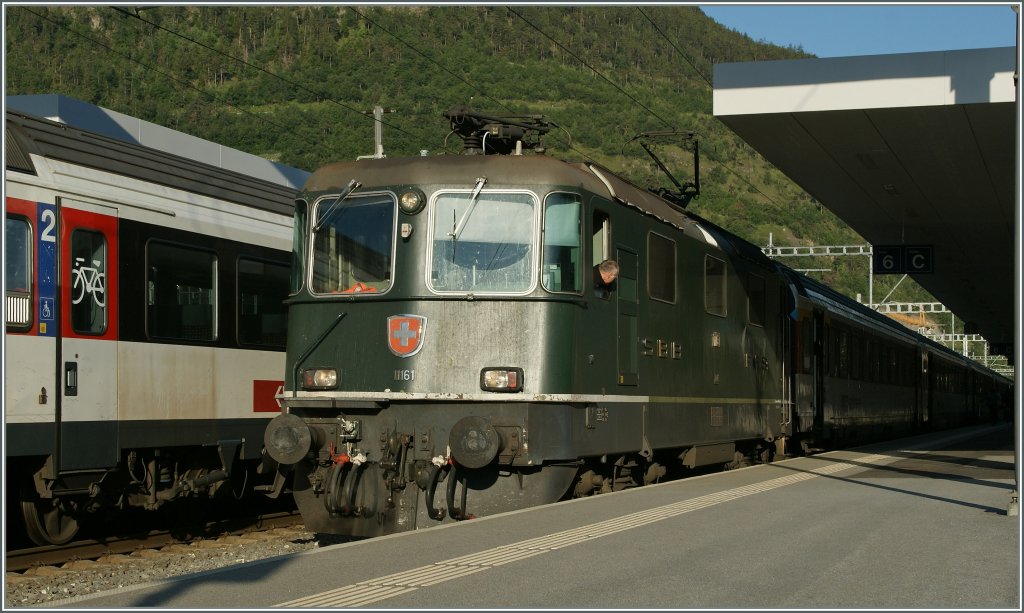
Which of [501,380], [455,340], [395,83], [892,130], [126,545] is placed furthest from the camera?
[395,83]

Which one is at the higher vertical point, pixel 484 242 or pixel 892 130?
pixel 892 130

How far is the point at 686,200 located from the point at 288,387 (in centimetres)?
749

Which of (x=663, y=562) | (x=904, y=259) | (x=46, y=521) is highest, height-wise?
(x=904, y=259)

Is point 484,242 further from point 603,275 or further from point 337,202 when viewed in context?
point 337,202

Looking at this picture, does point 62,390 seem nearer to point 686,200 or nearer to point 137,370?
point 137,370

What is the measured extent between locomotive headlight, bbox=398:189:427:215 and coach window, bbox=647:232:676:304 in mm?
2577

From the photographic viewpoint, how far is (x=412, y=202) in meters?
10.6

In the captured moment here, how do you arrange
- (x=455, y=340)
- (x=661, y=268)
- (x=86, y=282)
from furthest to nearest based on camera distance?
(x=661, y=268)
(x=86, y=282)
(x=455, y=340)

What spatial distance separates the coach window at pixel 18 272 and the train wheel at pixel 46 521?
169 centimetres

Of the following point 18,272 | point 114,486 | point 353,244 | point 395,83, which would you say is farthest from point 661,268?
point 395,83

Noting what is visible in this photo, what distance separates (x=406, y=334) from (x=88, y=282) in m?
2.89

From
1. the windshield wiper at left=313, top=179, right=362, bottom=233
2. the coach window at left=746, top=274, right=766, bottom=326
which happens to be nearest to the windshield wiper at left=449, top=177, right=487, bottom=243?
the windshield wiper at left=313, top=179, right=362, bottom=233

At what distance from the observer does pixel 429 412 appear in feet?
33.6

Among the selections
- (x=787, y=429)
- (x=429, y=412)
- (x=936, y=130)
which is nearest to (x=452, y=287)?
(x=429, y=412)
